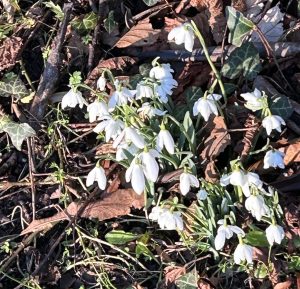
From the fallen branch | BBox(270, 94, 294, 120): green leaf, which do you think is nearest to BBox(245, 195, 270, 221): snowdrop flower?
BBox(270, 94, 294, 120): green leaf

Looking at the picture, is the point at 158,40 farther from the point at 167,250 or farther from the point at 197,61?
the point at 167,250

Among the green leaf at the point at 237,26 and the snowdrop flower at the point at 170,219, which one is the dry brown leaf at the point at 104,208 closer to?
the snowdrop flower at the point at 170,219

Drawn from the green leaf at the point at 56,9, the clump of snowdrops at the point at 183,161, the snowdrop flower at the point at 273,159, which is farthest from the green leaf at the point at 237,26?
the green leaf at the point at 56,9

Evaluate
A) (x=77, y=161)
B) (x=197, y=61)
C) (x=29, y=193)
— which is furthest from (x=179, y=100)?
(x=29, y=193)

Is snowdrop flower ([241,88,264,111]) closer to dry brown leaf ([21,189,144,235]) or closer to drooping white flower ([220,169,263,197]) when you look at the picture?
drooping white flower ([220,169,263,197])

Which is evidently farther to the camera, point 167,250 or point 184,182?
point 167,250

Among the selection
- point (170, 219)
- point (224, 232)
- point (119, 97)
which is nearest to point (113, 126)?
point (119, 97)
